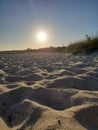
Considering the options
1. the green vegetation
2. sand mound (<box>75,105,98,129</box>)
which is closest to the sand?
sand mound (<box>75,105,98,129</box>)

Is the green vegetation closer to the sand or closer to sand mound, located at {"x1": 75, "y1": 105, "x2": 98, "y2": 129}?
the sand

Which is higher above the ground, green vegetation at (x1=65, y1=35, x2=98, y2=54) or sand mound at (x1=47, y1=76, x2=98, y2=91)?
sand mound at (x1=47, y1=76, x2=98, y2=91)

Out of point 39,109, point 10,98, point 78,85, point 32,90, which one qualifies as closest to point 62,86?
point 78,85

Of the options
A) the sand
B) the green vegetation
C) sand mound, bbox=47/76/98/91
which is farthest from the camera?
the green vegetation

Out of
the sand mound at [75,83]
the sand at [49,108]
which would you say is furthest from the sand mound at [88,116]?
the sand mound at [75,83]

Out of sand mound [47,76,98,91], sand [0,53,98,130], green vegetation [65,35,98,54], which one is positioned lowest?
green vegetation [65,35,98,54]

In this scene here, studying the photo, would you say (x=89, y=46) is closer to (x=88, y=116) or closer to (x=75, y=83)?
(x=75, y=83)

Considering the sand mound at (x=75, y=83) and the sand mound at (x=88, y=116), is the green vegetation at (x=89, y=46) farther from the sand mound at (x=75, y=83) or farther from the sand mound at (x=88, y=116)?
the sand mound at (x=88, y=116)

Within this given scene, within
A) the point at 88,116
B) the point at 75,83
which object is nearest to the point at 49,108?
the point at 88,116

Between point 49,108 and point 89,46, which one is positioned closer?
point 49,108

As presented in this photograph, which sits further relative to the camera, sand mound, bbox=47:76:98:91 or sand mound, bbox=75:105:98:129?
sand mound, bbox=47:76:98:91

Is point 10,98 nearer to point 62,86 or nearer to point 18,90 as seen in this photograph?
point 18,90

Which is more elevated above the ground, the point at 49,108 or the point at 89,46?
the point at 49,108

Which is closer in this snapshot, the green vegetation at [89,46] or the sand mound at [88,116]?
the sand mound at [88,116]
